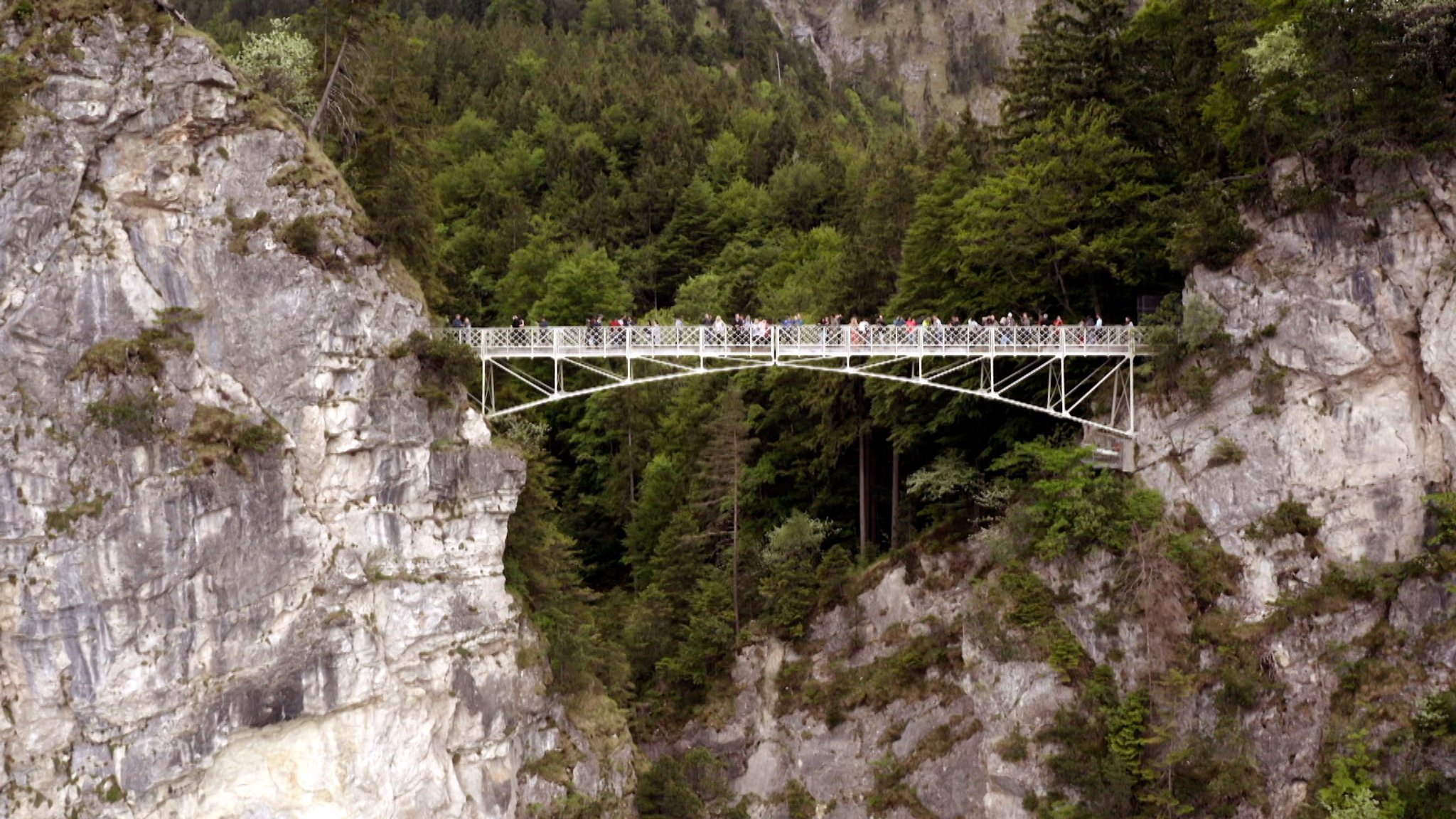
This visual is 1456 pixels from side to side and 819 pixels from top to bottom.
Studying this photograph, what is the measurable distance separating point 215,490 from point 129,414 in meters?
2.27

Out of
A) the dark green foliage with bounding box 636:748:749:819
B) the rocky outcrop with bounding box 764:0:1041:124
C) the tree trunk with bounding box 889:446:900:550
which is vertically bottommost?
the dark green foliage with bounding box 636:748:749:819

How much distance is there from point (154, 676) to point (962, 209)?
74.2 feet

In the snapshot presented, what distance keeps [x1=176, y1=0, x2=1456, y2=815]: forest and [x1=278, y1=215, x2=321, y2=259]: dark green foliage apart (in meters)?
1.62

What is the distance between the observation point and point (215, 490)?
28.8 m

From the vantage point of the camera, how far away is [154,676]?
28.3 meters

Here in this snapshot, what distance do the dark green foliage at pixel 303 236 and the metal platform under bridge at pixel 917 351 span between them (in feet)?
12.3

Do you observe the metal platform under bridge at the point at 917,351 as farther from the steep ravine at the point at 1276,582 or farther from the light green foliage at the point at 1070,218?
the light green foliage at the point at 1070,218

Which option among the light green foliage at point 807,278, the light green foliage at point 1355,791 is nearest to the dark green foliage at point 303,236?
the light green foliage at point 807,278

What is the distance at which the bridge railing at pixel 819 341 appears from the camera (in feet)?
106

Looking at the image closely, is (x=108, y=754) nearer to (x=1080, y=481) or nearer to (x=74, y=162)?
(x=74, y=162)

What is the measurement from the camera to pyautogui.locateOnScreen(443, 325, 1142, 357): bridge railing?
106ft

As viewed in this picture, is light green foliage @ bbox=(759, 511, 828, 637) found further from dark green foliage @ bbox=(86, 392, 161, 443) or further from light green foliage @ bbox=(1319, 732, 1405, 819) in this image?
dark green foliage @ bbox=(86, 392, 161, 443)

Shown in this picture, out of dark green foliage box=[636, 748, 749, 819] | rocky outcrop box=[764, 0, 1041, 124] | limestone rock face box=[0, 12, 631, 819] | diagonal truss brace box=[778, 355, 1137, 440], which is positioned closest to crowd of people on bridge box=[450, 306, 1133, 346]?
diagonal truss brace box=[778, 355, 1137, 440]

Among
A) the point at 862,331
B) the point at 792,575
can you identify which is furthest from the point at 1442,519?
the point at 792,575
